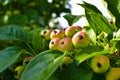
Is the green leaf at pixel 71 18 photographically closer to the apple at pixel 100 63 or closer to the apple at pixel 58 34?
the apple at pixel 58 34

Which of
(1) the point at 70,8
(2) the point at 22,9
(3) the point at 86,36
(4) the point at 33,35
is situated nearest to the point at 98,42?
(3) the point at 86,36

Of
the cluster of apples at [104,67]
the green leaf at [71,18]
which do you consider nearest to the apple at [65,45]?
the cluster of apples at [104,67]

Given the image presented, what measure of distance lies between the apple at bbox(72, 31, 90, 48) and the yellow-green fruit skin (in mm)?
128

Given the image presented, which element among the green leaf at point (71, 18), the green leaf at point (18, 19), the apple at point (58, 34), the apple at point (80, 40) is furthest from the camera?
the green leaf at point (18, 19)

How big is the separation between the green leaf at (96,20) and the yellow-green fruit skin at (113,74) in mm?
139

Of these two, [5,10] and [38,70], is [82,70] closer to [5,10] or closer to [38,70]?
[38,70]

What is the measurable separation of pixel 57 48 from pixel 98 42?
0.13 meters

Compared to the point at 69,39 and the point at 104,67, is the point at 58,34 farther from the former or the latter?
the point at 104,67

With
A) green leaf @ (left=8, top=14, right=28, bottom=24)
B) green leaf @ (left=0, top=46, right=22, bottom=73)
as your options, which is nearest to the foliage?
green leaf @ (left=0, top=46, right=22, bottom=73)

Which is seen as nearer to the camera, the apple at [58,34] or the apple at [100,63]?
the apple at [100,63]

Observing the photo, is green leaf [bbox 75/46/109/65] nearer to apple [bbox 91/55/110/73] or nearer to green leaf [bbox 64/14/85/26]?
apple [bbox 91/55/110/73]

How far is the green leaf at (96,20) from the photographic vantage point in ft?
3.83

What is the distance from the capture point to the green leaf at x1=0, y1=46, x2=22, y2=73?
1252mm

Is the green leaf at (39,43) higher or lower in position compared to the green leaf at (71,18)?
lower
